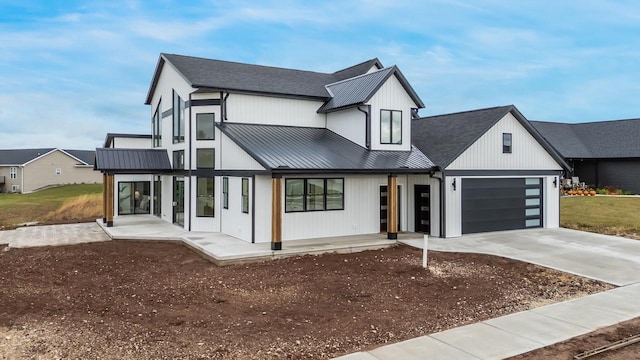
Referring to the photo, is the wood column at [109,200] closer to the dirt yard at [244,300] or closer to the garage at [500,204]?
the dirt yard at [244,300]

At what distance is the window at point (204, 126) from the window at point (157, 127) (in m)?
5.19

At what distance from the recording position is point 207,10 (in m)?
18.4

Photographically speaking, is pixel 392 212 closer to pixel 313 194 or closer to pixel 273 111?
pixel 313 194

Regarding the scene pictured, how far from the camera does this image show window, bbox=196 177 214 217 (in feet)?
57.2

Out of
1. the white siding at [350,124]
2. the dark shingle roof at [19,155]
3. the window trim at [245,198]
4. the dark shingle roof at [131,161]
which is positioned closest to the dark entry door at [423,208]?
the white siding at [350,124]

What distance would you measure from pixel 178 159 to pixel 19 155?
52.1 m

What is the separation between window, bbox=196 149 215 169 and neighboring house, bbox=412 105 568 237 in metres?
8.60

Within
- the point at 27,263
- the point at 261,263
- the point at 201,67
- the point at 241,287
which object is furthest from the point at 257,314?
the point at 201,67

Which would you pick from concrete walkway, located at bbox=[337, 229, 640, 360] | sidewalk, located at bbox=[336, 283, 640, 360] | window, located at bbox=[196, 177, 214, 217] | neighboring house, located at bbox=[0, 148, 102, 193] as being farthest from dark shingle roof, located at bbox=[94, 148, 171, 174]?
neighboring house, located at bbox=[0, 148, 102, 193]

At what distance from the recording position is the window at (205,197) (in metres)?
17.4

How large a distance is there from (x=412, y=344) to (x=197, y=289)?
17.6 ft

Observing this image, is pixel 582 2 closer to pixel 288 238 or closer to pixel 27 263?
pixel 288 238

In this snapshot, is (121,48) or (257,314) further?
(121,48)

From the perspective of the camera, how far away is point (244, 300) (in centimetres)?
913
